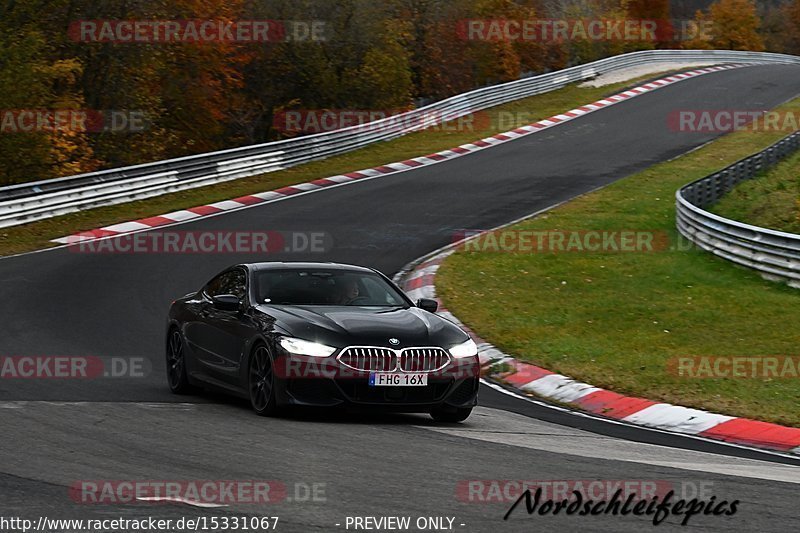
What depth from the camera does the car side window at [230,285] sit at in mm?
11195

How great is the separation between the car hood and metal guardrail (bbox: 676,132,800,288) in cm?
994

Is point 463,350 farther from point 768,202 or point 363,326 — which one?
point 768,202

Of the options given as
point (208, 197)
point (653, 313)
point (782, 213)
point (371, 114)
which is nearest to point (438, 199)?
point (208, 197)

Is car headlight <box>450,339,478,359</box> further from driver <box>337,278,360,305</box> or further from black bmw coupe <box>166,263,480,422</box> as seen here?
driver <box>337,278,360,305</box>

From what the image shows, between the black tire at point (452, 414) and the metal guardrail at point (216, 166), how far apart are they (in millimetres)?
15951

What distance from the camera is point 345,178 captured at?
32.1 meters

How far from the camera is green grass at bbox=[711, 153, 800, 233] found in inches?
958

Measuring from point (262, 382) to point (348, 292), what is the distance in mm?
1396

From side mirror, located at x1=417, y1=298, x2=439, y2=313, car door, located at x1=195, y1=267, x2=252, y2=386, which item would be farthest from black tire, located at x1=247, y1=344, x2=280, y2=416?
side mirror, located at x1=417, y1=298, x2=439, y2=313

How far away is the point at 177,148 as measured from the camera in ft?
147

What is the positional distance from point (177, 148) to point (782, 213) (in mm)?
25671

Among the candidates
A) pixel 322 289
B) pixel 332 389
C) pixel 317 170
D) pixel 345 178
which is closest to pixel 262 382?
pixel 332 389

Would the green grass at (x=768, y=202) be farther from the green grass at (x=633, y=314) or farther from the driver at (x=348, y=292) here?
the driver at (x=348, y=292)

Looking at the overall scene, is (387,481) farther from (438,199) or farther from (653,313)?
(438,199)
